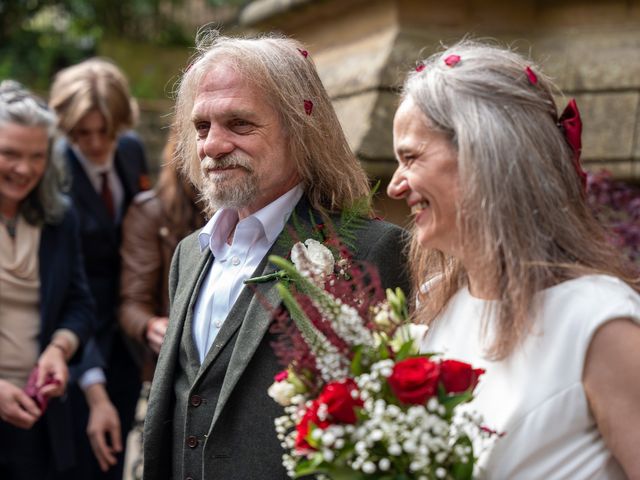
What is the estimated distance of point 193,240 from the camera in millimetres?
3389

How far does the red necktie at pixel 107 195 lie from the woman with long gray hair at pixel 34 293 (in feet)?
1.91

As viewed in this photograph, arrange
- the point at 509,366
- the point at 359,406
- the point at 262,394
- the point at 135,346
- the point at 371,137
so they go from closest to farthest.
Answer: the point at 359,406, the point at 509,366, the point at 262,394, the point at 135,346, the point at 371,137

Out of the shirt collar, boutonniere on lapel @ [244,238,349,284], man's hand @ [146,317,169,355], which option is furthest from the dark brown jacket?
boutonniere on lapel @ [244,238,349,284]

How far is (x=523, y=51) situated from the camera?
5633mm

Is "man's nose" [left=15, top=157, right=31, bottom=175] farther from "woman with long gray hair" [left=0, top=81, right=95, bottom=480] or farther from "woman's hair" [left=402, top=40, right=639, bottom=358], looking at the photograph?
"woman's hair" [left=402, top=40, right=639, bottom=358]

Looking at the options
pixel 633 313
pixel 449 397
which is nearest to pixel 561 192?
pixel 633 313

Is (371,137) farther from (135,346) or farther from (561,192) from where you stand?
(561,192)

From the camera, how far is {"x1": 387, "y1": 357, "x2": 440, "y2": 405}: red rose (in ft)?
6.63

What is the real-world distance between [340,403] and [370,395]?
7 cm

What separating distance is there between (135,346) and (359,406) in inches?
118

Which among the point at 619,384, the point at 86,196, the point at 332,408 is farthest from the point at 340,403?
the point at 86,196

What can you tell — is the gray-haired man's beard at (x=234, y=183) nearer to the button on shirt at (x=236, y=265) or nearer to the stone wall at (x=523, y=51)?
the button on shirt at (x=236, y=265)

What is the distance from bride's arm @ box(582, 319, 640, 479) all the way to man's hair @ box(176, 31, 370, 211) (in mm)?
1155

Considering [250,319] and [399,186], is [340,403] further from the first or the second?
[250,319]
